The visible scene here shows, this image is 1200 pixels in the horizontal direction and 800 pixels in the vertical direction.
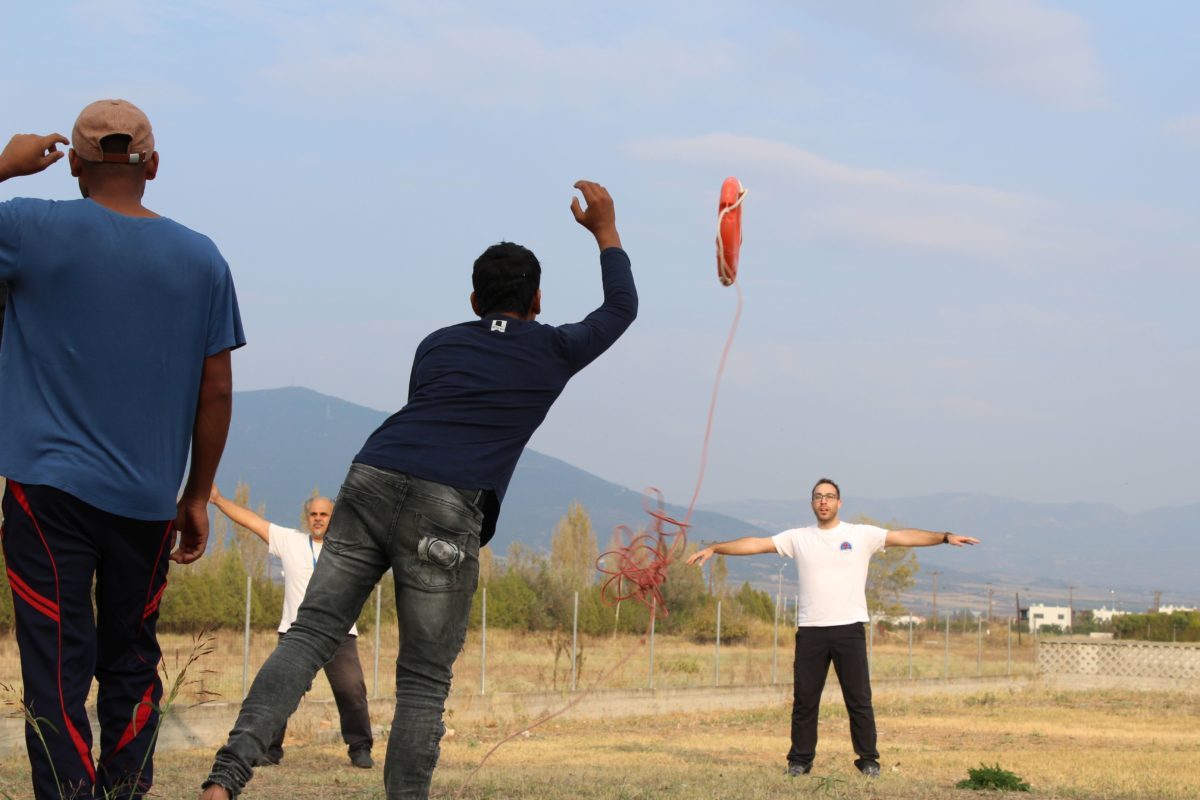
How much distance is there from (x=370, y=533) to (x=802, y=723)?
556cm

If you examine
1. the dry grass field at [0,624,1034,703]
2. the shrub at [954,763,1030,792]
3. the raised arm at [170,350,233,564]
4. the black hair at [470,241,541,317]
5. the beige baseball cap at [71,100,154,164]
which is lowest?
the dry grass field at [0,624,1034,703]

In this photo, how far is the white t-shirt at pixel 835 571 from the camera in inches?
378

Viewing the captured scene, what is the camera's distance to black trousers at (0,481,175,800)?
12.3 feet

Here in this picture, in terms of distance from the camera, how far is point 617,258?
194 inches

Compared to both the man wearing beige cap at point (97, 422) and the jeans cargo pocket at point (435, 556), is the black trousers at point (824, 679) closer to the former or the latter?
the jeans cargo pocket at point (435, 556)

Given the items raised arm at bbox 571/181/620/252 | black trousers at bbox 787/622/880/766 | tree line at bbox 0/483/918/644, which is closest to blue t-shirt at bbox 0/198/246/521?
raised arm at bbox 571/181/620/252

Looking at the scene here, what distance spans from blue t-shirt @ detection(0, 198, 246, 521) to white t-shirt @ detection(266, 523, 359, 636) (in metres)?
6.01

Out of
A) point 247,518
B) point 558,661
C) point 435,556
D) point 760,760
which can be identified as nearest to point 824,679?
point 760,760

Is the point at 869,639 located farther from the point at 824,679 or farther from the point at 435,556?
the point at 435,556

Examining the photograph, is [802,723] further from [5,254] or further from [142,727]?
[5,254]

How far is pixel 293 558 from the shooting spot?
990 centimetres

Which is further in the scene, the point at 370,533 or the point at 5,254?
the point at 370,533

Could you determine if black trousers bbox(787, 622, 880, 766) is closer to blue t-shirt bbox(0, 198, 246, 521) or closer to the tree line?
blue t-shirt bbox(0, 198, 246, 521)

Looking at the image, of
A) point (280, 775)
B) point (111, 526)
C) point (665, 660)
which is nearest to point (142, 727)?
point (111, 526)
